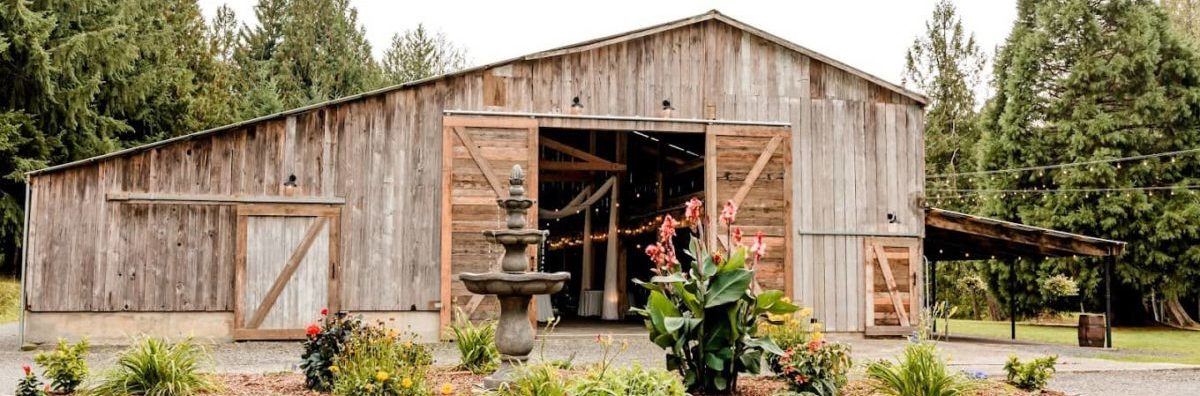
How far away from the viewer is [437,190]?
13.0 meters

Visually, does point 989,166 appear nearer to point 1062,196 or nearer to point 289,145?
point 1062,196

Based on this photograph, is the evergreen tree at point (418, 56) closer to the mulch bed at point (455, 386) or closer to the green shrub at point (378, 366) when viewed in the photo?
the mulch bed at point (455, 386)

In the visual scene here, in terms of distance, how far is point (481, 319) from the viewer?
1287 centimetres

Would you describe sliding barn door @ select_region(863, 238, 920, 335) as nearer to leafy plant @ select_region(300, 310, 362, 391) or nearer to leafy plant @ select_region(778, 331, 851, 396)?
leafy plant @ select_region(778, 331, 851, 396)

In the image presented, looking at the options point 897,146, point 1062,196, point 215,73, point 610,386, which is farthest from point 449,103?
point 215,73

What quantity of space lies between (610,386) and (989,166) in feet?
72.8

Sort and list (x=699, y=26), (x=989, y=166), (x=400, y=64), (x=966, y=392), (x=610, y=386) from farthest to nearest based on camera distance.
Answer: (x=400, y=64), (x=989, y=166), (x=699, y=26), (x=966, y=392), (x=610, y=386)

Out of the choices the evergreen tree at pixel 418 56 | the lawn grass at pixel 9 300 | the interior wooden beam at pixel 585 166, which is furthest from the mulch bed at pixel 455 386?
the evergreen tree at pixel 418 56

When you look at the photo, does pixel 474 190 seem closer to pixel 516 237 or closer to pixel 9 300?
pixel 516 237

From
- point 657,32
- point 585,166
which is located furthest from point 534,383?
point 585,166

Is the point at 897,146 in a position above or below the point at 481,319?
above

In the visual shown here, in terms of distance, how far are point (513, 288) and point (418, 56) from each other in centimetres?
3236

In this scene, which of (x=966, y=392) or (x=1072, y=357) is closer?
(x=966, y=392)

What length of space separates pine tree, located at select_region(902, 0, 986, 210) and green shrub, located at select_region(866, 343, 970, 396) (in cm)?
2680
